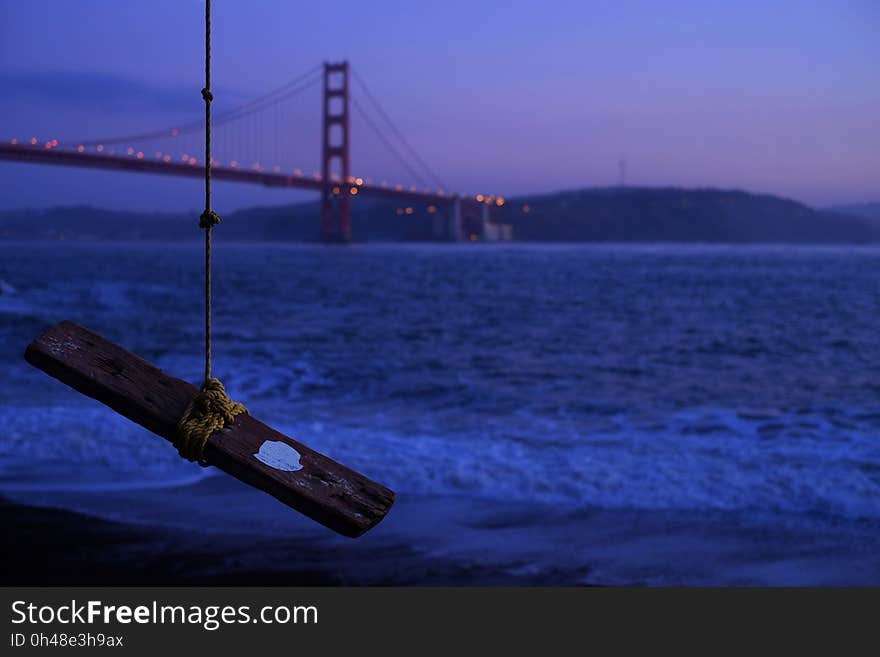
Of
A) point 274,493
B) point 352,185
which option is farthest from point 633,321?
point 352,185

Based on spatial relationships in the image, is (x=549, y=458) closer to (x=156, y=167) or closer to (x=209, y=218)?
(x=209, y=218)

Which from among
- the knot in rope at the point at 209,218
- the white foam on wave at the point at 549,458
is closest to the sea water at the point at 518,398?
the white foam on wave at the point at 549,458

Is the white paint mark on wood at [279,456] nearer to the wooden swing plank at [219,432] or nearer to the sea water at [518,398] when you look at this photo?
the wooden swing plank at [219,432]

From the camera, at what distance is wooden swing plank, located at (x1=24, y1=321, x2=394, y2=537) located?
90 cm

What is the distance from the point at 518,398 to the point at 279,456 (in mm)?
6894

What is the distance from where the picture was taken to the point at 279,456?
0.92 m

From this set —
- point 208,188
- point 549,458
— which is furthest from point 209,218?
point 549,458

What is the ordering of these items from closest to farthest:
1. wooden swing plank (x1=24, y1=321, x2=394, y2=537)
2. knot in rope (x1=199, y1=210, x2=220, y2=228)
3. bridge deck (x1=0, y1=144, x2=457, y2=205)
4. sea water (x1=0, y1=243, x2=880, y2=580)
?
wooden swing plank (x1=24, y1=321, x2=394, y2=537), knot in rope (x1=199, y1=210, x2=220, y2=228), sea water (x1=0, y1=243, x2=880, y2=580), bridge deck (x1=0, y1=144, x2=457, y2=205)

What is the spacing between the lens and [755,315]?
18.4 meters

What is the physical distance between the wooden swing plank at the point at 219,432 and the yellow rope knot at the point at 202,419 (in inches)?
0.4

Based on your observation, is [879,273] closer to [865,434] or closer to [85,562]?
[865,434]

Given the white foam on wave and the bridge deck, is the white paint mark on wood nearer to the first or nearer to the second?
the white foam on wave

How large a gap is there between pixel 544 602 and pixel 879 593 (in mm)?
1309

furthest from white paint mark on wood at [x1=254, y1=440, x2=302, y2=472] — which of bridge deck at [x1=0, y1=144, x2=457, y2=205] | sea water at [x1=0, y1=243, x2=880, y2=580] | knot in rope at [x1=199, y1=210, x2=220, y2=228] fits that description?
bridge deck at [x1=0, y1=144, x2=457, y2=205]
